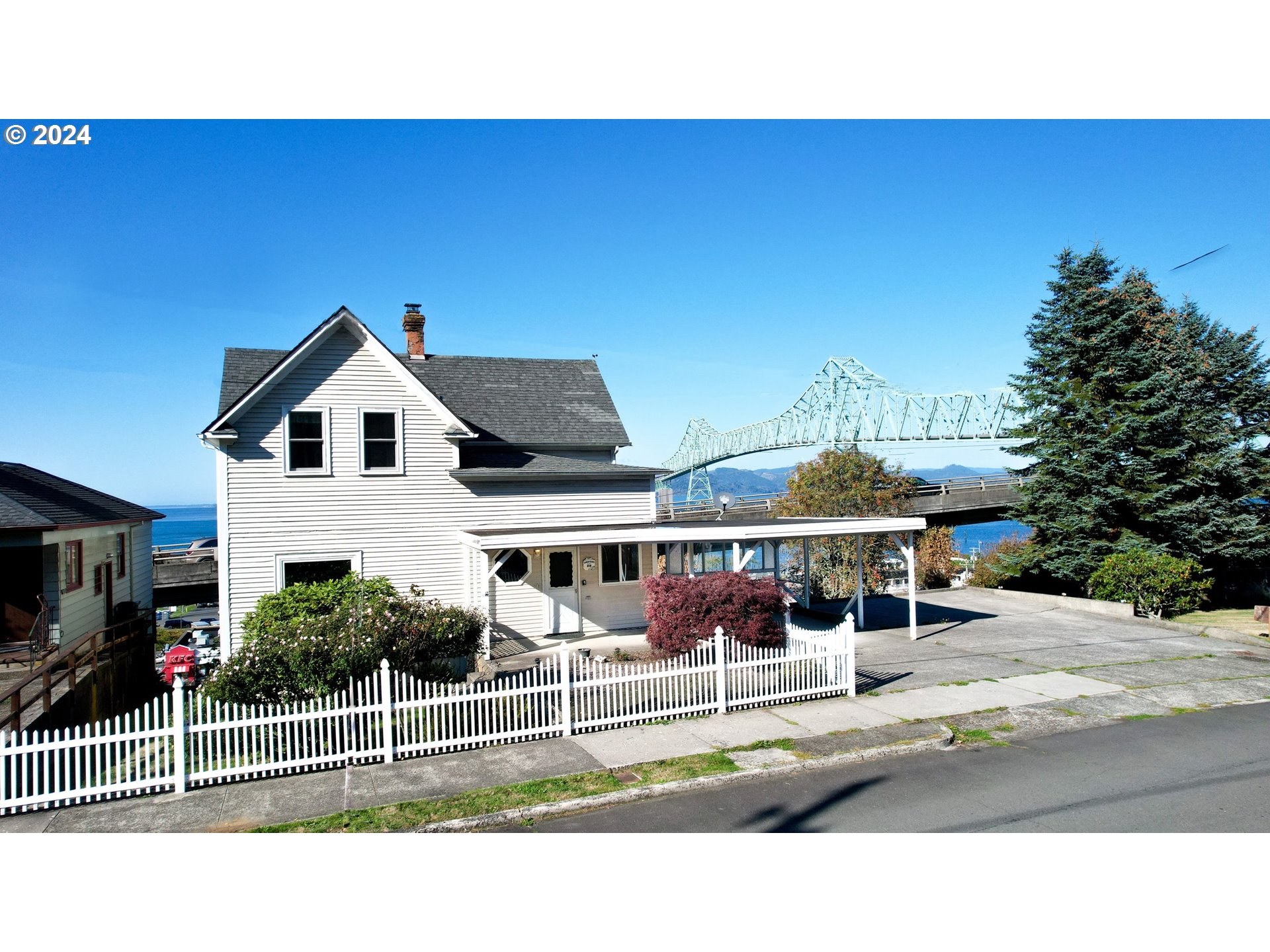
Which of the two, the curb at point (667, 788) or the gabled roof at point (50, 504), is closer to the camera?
the curb at point (667, 788)

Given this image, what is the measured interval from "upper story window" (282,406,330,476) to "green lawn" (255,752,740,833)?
1059 cm

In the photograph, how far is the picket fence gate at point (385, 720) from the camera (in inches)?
329

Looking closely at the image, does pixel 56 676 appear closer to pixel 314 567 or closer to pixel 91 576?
pixel 314 567

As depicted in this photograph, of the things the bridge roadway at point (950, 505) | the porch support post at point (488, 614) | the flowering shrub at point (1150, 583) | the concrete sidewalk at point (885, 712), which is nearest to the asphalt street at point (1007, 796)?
the concrete sidewalk at point (885, 712)

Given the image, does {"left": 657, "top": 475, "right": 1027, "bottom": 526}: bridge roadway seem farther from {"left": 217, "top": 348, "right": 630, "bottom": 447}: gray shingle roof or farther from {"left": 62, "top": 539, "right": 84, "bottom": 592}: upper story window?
{"left": 62, "top": 539, "right": 84, "bottom": 592}: upper story window

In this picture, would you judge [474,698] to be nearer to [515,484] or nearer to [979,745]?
[979,745]

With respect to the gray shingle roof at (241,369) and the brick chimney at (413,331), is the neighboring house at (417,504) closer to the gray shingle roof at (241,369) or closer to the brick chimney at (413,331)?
the gray shingle roof at (241,369)

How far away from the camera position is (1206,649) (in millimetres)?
16078

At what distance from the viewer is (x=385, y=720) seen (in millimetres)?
9422

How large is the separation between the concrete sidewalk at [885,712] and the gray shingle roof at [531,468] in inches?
278

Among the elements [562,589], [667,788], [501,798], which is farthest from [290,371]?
[667,788]

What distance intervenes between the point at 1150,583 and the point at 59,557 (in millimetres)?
26110

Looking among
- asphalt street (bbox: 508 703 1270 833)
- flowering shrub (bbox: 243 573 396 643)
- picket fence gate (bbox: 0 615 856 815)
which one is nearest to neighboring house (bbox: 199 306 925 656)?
flowering shrub (bbox: 243 573 396 643)

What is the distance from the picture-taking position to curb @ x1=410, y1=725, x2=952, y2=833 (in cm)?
759
